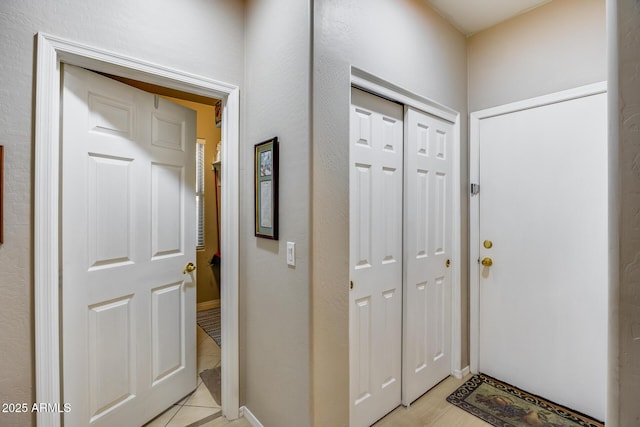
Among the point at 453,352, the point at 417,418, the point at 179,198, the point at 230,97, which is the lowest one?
the point at 417,418

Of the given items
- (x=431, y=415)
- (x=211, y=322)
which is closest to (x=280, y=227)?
(x=431, y=415)

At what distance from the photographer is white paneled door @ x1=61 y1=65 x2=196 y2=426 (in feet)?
4.76

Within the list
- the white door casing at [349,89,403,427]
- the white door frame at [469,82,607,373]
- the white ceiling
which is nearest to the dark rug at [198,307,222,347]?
the white door casing at [349,89,403,427]

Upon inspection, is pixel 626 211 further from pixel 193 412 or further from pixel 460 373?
pixel 193 412

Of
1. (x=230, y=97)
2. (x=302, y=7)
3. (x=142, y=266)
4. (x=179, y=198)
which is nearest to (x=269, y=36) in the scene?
(x=302, y=7)

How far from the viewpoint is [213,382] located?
7.16 feet

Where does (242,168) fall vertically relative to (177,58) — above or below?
below

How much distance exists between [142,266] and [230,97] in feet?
3.69

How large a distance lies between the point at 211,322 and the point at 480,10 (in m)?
3.72

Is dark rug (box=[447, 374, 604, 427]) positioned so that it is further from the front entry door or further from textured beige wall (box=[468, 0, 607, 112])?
textured beige wall (box=[468, 0, 607, 112])

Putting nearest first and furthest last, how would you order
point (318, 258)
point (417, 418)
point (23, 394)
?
point (23, 394), point (318, 258), point (417, 418)

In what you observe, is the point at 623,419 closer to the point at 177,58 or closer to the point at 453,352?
the point at 453,352

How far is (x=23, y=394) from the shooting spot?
123 cm

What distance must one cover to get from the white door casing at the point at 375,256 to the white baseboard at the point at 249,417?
1.82ft
